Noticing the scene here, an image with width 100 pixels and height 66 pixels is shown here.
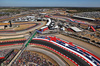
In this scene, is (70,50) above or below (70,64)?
above

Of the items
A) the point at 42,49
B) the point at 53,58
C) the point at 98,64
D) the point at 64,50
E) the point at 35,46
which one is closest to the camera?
the point at 98,64

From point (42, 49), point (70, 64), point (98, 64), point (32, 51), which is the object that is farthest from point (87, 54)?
point (32, 51)

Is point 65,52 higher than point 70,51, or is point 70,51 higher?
point 70,51

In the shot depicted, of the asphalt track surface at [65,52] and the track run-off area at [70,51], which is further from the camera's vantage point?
the track run-off area at [70,51]

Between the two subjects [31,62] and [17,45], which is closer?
[31,62]

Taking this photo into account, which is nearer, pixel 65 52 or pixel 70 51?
pixel 70 51

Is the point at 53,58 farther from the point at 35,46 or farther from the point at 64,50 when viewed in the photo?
the point at 35,46

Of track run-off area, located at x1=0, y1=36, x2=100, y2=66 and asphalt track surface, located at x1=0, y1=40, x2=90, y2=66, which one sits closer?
asphalt track surface, located at x1=0, y1=40, x2=90, y2=66

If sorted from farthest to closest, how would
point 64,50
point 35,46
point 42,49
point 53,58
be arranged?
1. point 35,46
2. point 42,49
3. point 64,50
4. point 53,58
